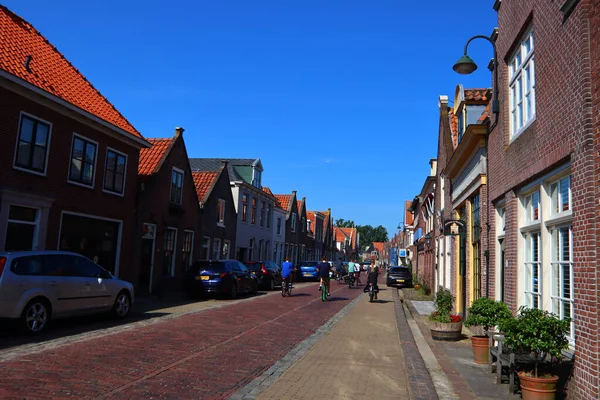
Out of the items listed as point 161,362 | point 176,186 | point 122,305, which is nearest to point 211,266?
point 176,186

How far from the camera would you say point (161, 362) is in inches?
309

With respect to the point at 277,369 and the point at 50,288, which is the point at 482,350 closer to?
the point at 277,369

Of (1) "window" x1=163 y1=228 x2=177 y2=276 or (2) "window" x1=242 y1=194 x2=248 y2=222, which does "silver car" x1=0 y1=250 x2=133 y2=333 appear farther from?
(2) "window" x1=242 y1=194 x2=248 y2=222

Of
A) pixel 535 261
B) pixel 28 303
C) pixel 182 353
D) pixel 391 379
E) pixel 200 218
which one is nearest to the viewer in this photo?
pixel 391 379

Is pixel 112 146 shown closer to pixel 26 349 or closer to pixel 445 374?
pixel 26 349

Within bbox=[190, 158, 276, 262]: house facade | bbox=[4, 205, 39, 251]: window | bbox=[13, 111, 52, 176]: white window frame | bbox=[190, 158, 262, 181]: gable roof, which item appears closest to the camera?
bbox=[4, 205, 39, 251]: window

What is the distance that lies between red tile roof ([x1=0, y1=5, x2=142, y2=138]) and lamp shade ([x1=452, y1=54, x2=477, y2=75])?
11076 millimetres

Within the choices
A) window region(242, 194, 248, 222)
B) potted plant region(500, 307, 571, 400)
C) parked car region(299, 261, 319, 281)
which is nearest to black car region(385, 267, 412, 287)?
parked car region(299, 261, 319, 281)

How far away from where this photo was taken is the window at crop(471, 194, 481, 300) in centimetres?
1266

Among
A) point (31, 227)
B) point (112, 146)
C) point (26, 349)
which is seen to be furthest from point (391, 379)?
point (112, 146)

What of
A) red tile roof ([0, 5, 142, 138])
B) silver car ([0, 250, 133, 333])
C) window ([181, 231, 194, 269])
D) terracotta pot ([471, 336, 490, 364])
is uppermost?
red tile roof ([0, 5, 142, 138])

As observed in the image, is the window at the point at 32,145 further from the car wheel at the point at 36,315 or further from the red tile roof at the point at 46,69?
the car wheel at the point at 36,315

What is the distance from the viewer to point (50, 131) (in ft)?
47.6

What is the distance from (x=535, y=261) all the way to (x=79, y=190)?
13536 millimetres
